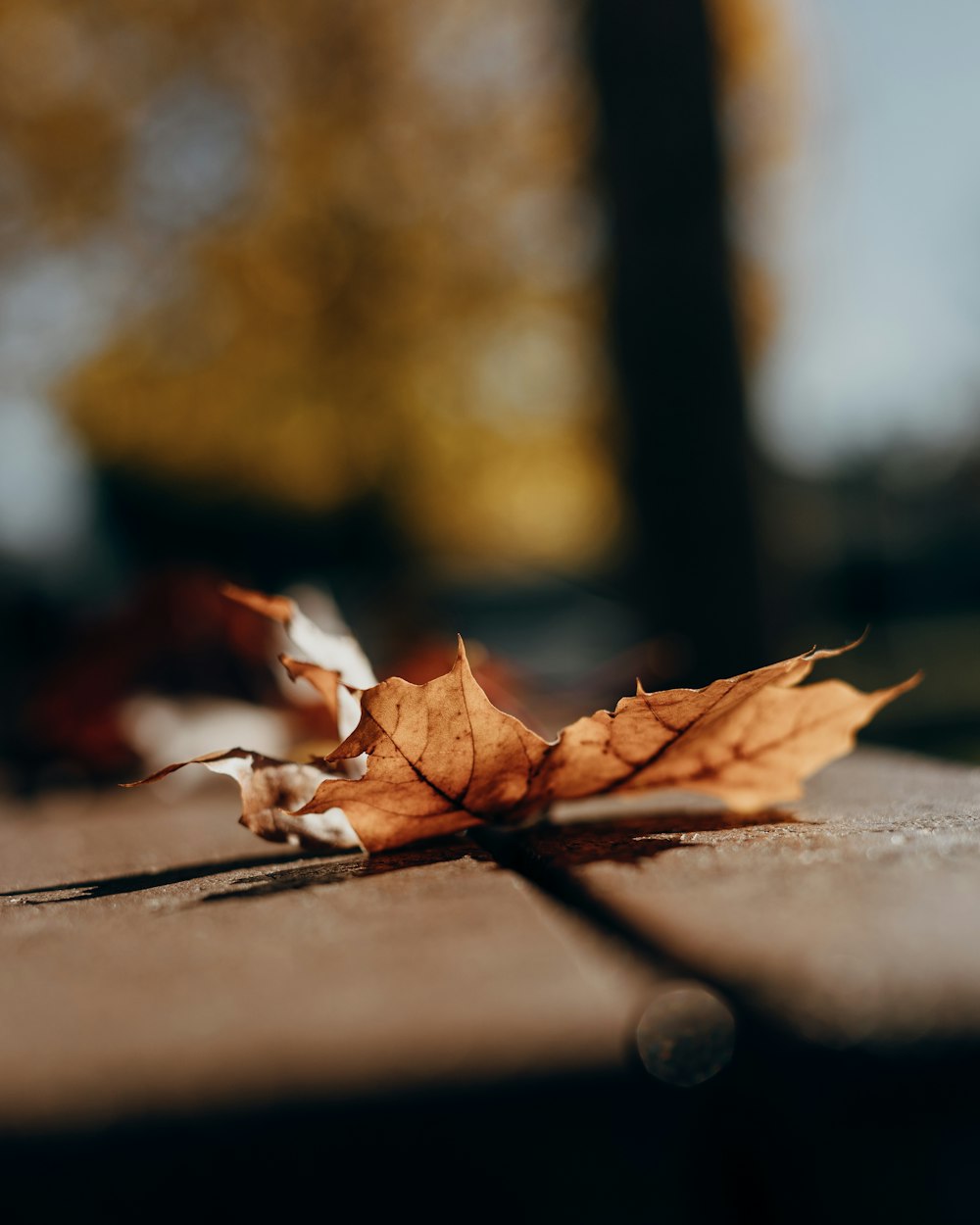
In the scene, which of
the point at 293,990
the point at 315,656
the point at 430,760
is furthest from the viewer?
the point at 315,656

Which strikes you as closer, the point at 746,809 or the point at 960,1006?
the point at 960,1006

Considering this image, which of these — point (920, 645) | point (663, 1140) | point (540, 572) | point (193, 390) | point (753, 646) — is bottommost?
point (663, 1140)

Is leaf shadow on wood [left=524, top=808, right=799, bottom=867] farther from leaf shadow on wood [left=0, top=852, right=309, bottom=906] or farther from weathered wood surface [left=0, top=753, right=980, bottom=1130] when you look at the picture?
leaf shadow on wood [left=0, top=852, right=309, bottom=906]

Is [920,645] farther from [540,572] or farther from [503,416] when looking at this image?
[503,416]

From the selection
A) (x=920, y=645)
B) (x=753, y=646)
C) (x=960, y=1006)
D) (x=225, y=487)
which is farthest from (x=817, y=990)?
(x=920, y=645)

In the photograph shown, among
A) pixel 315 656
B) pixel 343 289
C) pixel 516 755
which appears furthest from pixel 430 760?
pixel 343 289

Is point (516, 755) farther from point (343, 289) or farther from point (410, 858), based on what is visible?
point (343, 289)

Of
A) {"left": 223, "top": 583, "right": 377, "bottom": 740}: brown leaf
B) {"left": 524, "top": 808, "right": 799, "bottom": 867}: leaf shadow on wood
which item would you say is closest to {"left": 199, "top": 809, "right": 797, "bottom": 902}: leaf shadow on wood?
{"left": 524, "top": 808, "right": 799, "bottom": 867}: leaf shadow on wood
